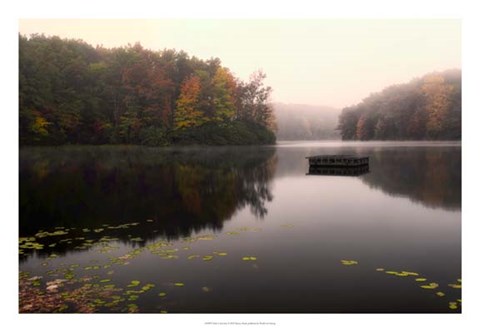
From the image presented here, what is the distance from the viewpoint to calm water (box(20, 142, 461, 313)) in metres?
9.50

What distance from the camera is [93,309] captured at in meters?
8.91

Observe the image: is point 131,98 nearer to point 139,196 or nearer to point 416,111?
point 139,196

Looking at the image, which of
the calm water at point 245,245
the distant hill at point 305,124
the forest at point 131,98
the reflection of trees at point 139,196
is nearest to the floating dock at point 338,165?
the reflection of trees at point 139,196

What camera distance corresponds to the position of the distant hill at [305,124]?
152 metres

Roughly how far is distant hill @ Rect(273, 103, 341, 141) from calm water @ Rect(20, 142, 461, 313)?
375ft

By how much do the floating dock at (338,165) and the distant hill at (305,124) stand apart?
3798 inches

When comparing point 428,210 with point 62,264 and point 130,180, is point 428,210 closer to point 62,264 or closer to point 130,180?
point 62,264

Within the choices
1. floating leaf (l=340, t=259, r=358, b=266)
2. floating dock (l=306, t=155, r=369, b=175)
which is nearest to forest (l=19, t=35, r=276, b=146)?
floating dock (l=306, t=155, r=369, b=175)

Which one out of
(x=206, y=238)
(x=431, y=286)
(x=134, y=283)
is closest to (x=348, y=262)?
(x=431, y=286)

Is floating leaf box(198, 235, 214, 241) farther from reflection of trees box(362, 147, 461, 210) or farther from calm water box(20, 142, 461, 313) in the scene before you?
reflection of trees box(362, 147, 461, 210)

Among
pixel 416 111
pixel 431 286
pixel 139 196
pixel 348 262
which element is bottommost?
pixel 431 286

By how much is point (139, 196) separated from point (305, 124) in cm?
15084

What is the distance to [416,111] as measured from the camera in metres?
80.1
